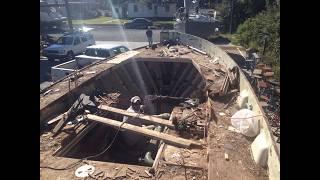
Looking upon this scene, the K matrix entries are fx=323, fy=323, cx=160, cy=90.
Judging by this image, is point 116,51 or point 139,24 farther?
point 139,24

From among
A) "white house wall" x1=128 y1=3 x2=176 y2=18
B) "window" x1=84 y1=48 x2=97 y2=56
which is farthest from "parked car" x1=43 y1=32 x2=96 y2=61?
"white house wall" x1=128 y1=3 x2=176 y2=18

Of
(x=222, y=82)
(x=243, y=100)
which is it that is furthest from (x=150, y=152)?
(x=222, y=82)

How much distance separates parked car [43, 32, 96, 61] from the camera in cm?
2230

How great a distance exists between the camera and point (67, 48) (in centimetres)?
2231

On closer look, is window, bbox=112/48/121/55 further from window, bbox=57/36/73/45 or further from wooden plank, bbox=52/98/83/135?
wooden plank, bbox=52/98/83/135

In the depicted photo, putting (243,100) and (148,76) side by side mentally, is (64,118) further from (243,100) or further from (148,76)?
(148,76)

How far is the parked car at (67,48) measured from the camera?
73.2ft

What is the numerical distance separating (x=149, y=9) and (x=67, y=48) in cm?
2960

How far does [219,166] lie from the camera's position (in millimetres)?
6824

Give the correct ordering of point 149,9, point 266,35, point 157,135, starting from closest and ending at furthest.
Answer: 1. point 157,135
2. point 266,35
3. point 149,9

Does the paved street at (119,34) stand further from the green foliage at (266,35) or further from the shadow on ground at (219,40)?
the green foliage at (266,35)

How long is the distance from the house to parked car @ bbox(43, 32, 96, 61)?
27286 mm

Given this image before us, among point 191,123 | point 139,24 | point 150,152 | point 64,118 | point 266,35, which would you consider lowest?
point 150,152

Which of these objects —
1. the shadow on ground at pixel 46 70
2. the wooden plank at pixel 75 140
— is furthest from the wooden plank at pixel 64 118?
the shadow on ground at pixel 46 70
